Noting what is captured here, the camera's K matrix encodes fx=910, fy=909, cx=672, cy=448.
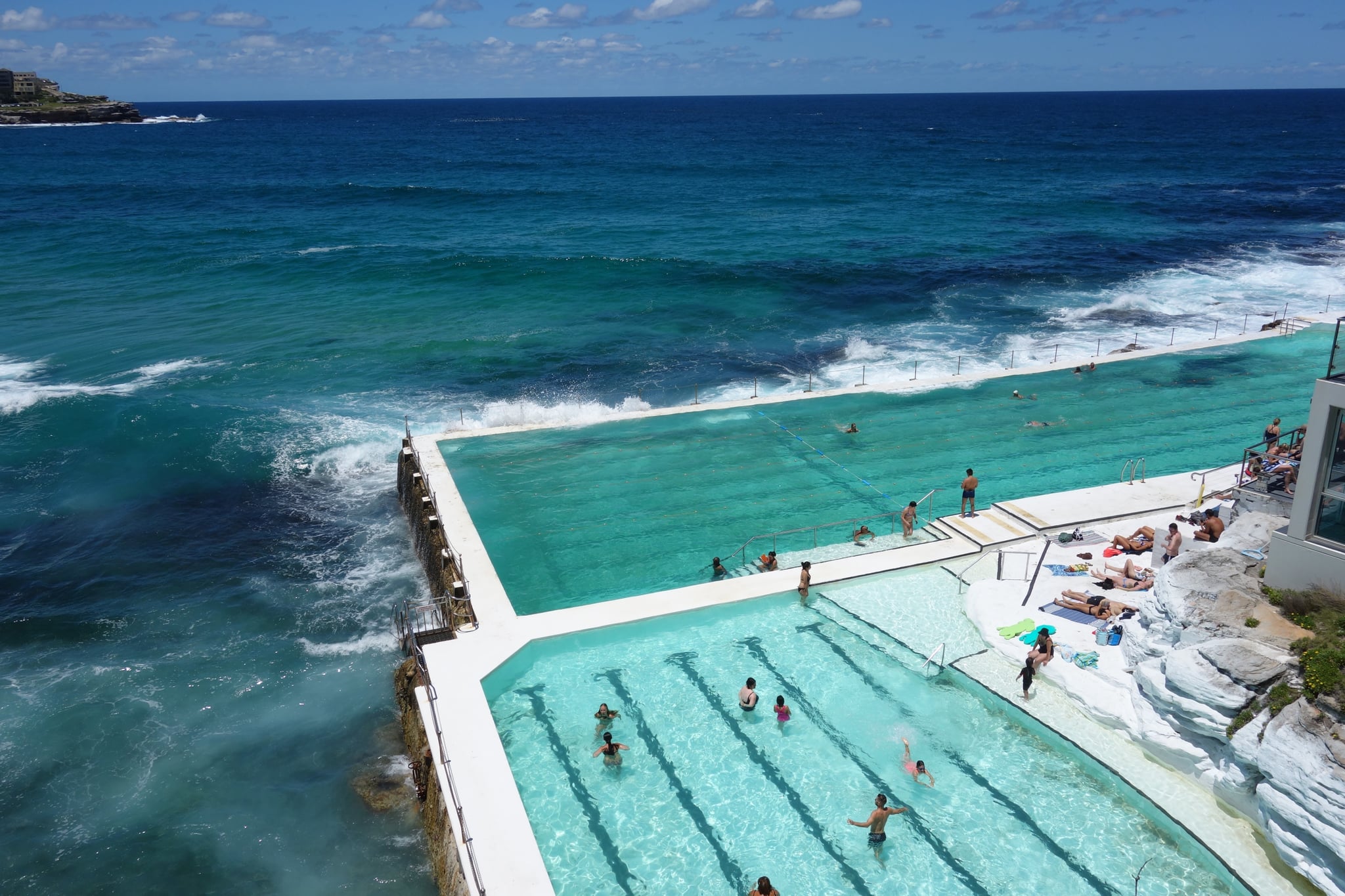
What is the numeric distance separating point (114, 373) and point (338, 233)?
28.4 metres

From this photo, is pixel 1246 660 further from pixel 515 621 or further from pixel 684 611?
pixel 515 621

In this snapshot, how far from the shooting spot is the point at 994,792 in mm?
12148

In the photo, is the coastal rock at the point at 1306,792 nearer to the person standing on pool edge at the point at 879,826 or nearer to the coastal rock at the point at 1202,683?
the coastal rock at the point at 1202,683

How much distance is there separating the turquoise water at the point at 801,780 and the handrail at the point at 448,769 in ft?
2.93

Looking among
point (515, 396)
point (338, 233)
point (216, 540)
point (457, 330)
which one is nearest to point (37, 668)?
point (216, 540)

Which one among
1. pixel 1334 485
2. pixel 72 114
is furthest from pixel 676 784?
pixel 72 114

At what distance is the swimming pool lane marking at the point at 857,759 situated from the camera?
10.9 m

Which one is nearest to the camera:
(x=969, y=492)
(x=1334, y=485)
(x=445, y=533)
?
(x=1334, y=485)

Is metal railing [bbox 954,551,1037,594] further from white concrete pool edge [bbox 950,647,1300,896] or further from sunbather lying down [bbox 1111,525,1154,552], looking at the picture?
white concrete pool edge [bbox 950,647,1300,896]

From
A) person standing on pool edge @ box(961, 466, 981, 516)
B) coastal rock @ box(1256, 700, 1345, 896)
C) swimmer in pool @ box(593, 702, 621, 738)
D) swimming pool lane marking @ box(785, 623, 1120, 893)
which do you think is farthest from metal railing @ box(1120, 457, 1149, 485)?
swimmer in pool @ box(593, 702, 621, 738)

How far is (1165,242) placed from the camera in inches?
2197

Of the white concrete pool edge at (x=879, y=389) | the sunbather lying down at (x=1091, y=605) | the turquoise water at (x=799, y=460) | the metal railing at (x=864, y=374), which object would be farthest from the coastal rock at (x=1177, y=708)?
the metal railing at (x=864, y=374)

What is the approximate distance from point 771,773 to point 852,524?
7982 millimetres

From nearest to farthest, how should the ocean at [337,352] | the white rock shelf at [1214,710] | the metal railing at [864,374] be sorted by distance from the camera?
1. the white rock shelf at [1214,710]
2. the ocean at [337,352]
3. the metal railing at [864,374]
